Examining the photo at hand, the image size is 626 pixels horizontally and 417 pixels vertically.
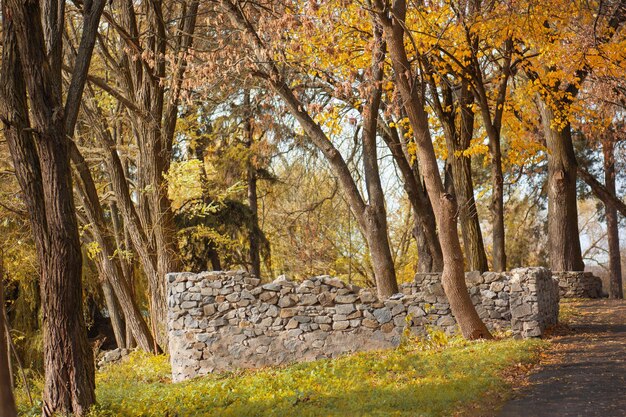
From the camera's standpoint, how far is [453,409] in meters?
8.66

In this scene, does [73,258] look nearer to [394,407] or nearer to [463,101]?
[394,407]

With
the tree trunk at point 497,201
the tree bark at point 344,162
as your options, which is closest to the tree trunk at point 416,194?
the tree trunk at point 497,201

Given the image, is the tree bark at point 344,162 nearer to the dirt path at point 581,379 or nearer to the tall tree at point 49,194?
the dirt path at point 581,379

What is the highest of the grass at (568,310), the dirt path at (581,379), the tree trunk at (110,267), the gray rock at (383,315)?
the tree trunk at (110,267)

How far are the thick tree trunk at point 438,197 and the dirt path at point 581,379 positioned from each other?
1578 mm

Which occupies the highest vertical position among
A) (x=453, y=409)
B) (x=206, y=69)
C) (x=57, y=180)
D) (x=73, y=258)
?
(x=206, y=69)

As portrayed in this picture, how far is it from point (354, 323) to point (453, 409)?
628 centimetres

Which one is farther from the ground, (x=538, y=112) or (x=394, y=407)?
(x=538, y=112)

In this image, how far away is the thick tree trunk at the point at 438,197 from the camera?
46.3 feet

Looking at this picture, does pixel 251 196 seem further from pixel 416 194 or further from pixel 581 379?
pixel 581 379

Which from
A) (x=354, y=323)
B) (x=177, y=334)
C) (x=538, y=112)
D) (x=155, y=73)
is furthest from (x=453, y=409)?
(x=538, y=112)

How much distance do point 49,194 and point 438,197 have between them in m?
7.38

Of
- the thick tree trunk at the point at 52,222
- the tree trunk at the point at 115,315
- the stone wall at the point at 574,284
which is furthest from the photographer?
the stone wall at the point at 574,284

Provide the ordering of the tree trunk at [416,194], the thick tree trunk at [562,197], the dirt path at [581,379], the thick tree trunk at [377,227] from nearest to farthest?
the dirt path at [581,379] → the thick tree trunk at [377,227] → the tree trunk at [416,194] → the thick tree trunk at [562,197]
